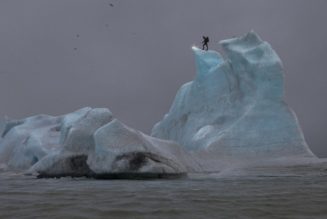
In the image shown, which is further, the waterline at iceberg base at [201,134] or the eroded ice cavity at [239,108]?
the eroded ice cavity at [239,108]

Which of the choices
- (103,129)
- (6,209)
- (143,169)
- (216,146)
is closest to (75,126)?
(103,129)

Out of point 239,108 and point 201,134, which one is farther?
point 239,108

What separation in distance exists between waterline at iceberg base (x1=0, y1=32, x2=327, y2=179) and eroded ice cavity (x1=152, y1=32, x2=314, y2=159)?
54mm

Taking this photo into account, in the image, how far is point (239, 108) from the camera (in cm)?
2892

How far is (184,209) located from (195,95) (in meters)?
24.9

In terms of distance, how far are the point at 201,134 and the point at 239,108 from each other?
2.71m

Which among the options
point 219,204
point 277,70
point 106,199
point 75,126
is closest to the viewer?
point 219,204

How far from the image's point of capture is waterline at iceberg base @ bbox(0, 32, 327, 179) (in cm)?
1688

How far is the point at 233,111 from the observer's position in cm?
2902

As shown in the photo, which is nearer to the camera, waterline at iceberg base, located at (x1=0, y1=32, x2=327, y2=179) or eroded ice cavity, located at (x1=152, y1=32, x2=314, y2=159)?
waterline at iceberg base, located at (x1=0, y1=32, x2=327, y2=179)

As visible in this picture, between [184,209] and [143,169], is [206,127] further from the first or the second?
[184,209]

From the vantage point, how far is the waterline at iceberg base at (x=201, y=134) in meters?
16.9

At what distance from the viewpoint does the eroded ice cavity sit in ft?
88.2

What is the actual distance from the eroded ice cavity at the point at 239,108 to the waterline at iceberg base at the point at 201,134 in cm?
5
